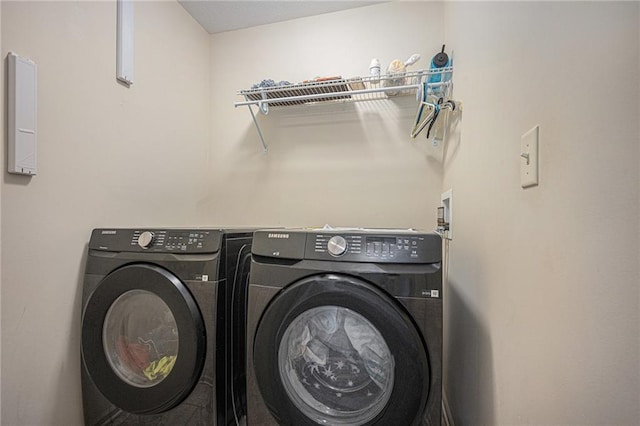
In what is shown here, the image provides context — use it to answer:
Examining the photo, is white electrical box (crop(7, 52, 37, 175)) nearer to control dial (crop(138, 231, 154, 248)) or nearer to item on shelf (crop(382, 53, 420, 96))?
control dial (crop(138, 231, 154, 248))

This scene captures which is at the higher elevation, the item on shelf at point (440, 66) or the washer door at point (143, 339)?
the item on shelf at point (440, 66)

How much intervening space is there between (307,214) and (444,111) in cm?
101

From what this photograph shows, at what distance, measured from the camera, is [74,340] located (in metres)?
1.18

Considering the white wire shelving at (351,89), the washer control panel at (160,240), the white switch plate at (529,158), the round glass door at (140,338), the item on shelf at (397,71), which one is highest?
the item on shelf at (397,71)

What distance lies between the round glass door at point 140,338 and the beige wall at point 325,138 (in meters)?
0.96

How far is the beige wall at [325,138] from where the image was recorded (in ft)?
5.76

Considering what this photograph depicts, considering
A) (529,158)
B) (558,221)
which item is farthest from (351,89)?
(558,221)

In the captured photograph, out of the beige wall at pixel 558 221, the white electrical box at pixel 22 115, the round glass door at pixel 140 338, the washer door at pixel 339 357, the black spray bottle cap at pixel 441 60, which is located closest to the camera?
the beige wall at pixel 558 221

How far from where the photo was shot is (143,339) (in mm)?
1134

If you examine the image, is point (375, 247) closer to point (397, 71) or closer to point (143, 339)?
point (143, 339)

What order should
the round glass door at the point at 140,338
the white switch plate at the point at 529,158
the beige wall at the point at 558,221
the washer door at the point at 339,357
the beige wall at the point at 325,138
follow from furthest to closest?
the beige wall at the point at 325,138 < the round glass door at the point at 140,338 < the washer door at the point at 339,357 < the white switch plate at the point at 529,158 < the beige wall at the point at 558,221

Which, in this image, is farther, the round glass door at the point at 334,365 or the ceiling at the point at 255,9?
the ceiling at the point at 255,9

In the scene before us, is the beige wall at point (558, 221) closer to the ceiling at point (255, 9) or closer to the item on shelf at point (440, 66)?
the item on shelf at point (440, 66)

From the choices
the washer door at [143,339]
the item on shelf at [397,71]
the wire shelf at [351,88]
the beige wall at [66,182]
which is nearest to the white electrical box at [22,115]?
the beige wall at [66,182]
